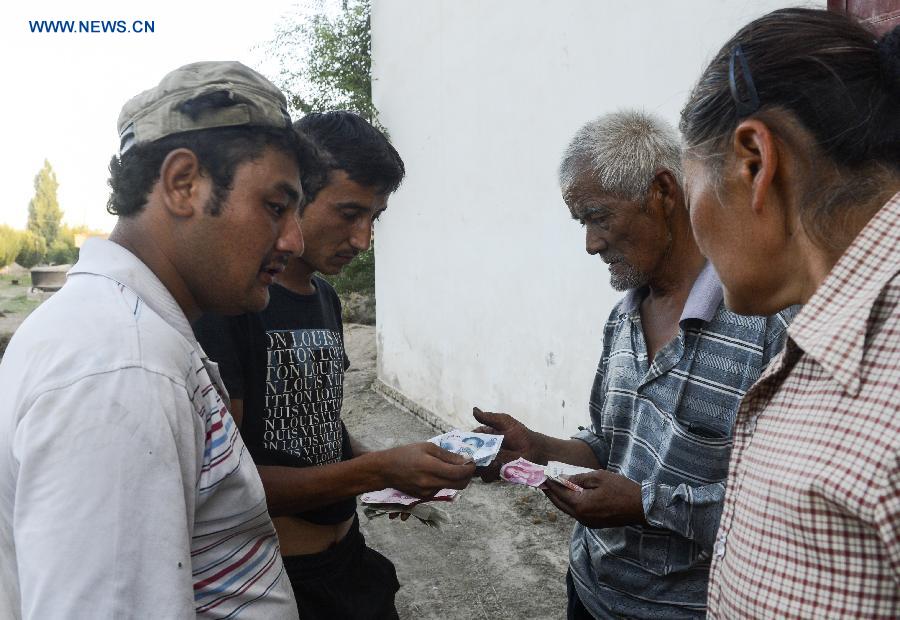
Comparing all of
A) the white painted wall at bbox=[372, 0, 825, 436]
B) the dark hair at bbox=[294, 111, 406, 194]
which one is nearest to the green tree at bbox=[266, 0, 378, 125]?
the white painted wall at bbox=[372, 0, 825, 436]

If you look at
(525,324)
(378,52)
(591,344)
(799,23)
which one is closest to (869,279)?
(799,23)

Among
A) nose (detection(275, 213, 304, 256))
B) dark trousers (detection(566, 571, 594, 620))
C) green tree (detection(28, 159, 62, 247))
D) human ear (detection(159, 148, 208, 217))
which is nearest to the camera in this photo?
human ear (detection(159, 148, 208, 217))

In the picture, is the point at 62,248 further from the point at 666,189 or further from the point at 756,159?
the point at 756,159

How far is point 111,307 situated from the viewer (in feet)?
3.84

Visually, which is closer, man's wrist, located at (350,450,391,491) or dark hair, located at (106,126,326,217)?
dark hair, located at (106,126,326,217)

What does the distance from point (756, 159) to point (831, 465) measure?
0.53m

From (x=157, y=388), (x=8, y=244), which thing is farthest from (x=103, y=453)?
(x=8, y=244)

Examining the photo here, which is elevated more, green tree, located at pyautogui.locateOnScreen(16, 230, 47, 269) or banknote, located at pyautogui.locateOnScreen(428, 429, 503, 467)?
banknote, located at pyautogui.locateOnScreen(428, 429, 503, 467)

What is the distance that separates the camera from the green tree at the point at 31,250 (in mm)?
23903

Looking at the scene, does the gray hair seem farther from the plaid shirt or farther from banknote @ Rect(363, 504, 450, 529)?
banknote @ Rect(363, 504, 450, 529)

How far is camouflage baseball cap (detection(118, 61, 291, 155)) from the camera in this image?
1419mm

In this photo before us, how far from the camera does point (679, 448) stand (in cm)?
189

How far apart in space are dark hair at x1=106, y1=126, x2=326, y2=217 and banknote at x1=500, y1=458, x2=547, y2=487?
4.47ft

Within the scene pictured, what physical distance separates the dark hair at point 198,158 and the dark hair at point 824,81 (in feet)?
3.11
